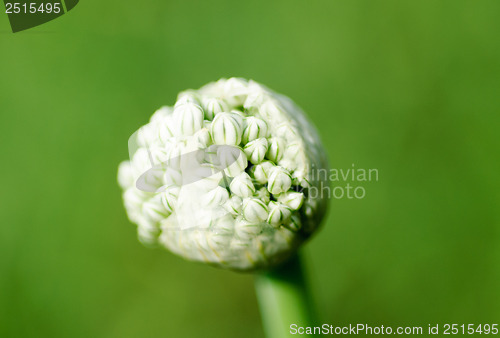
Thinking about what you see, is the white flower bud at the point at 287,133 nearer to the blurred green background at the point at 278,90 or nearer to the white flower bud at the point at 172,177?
the white flower bud at the point at 172,177

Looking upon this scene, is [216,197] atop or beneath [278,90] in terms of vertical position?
beneath

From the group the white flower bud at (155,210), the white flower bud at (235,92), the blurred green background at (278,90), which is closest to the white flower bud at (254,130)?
the white flower bud at (235,92)

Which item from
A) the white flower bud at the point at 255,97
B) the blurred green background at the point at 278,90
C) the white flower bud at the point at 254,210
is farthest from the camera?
the blurred green background at the point at 278,90

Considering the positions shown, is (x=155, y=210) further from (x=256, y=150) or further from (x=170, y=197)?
(x=256, y=150)

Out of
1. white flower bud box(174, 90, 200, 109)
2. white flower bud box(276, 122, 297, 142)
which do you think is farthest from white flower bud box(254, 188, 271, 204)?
white flower bud box(174, 90, 200, 109)

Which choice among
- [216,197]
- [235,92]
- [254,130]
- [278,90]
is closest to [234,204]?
[216,197]
